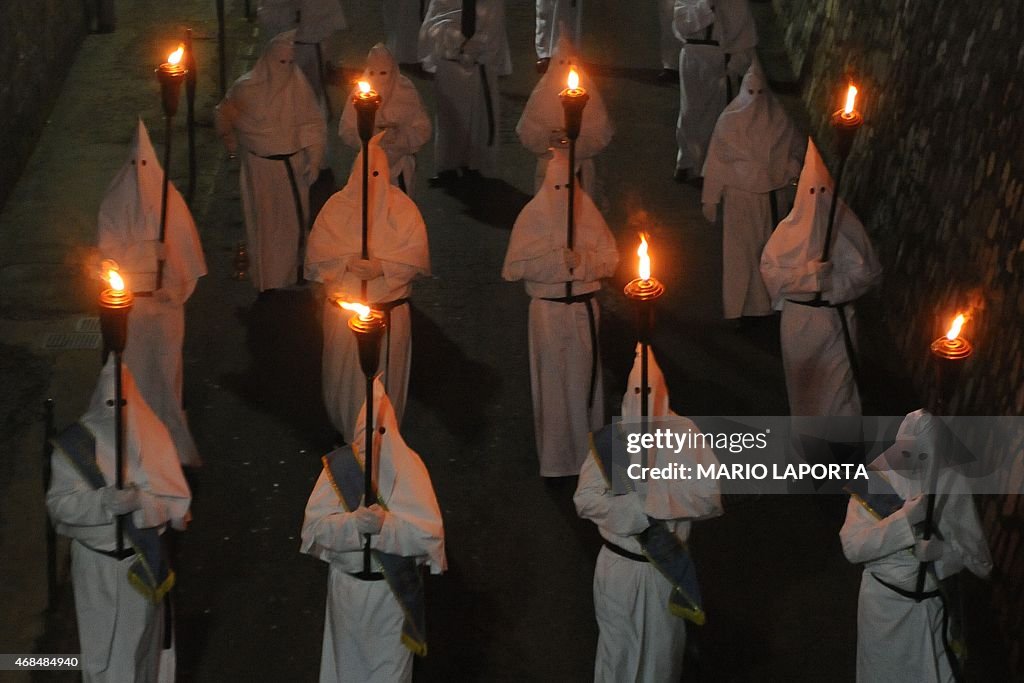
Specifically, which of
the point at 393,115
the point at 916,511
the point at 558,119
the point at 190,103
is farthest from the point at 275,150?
the point at 916,511

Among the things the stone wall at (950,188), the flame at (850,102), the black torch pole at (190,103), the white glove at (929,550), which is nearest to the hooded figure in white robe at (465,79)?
the black torch pole at (190,103)

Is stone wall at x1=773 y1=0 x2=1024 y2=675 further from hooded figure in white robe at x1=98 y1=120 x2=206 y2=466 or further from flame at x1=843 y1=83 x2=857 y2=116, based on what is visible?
hooded figure in white robe at x1=98 y1=120 x2=206 y2=466

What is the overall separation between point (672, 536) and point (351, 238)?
3044 mm

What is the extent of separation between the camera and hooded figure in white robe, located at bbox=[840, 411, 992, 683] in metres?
7.80

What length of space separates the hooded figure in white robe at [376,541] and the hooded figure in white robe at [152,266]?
8.88ft

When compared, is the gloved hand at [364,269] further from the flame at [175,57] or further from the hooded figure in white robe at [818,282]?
the hooded figure in white robe at [818,282]

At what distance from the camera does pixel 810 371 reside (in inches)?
409

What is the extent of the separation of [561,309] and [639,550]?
97.1 inches

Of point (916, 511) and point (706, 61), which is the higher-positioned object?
point (706, 61)

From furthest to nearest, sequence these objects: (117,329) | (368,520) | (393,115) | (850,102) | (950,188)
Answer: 1. (393,115)
2. (950,188)
3. (850,102)
4. (368,520)
5. (117,329)

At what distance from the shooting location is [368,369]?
700 cm

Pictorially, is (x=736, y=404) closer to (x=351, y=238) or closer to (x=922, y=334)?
(x=922, y=334)

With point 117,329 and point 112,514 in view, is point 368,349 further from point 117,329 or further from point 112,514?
point 112,514

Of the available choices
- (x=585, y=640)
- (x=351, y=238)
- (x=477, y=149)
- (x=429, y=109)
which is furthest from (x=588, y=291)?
(x=429, y=109)
